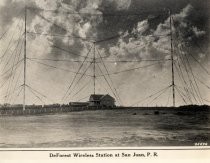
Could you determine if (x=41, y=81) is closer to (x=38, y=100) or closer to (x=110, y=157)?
(x=38, y=100)

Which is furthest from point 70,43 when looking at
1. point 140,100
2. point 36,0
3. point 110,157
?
point 110,157

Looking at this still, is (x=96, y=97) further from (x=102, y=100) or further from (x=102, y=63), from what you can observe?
(x=102, y=63)

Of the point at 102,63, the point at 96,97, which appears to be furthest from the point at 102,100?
the point at 102,63

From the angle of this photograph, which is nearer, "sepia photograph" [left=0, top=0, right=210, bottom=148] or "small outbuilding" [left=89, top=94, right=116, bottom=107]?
"sepia photograph" [left=0, top=0, right=210, bottom=148]

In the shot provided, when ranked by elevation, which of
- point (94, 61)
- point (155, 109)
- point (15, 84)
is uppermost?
point (94, 61)

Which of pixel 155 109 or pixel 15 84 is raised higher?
pixel 15 84
